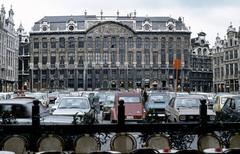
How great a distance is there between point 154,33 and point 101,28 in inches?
511

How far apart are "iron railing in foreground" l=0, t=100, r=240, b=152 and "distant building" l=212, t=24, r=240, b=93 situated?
288 ft

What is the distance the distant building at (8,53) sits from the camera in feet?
325

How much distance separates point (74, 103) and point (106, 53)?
9490 centimetres

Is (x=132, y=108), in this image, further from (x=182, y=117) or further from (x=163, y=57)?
(x=163, y=57)

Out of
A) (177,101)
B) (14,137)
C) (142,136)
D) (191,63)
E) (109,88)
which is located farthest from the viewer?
(191,63)

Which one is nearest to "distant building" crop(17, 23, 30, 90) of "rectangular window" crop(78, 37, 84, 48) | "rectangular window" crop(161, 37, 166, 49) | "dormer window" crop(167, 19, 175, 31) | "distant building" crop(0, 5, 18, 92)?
"distant building" crop(0, 5, 18, 92)

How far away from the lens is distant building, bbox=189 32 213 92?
12631 cm

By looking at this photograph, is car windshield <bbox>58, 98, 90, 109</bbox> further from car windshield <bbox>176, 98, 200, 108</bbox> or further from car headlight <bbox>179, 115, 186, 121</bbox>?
car windshield <bbox>176, 98, 200, 108</bbox>

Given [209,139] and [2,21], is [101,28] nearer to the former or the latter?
[2,21]

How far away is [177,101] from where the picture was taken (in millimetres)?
22312

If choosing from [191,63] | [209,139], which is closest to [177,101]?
[209,139]

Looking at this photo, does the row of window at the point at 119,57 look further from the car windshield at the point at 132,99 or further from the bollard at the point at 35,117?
the bollard at the point at 35,117

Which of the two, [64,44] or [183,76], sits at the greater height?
[64,44]

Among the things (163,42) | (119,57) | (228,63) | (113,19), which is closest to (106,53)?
(119,57)
